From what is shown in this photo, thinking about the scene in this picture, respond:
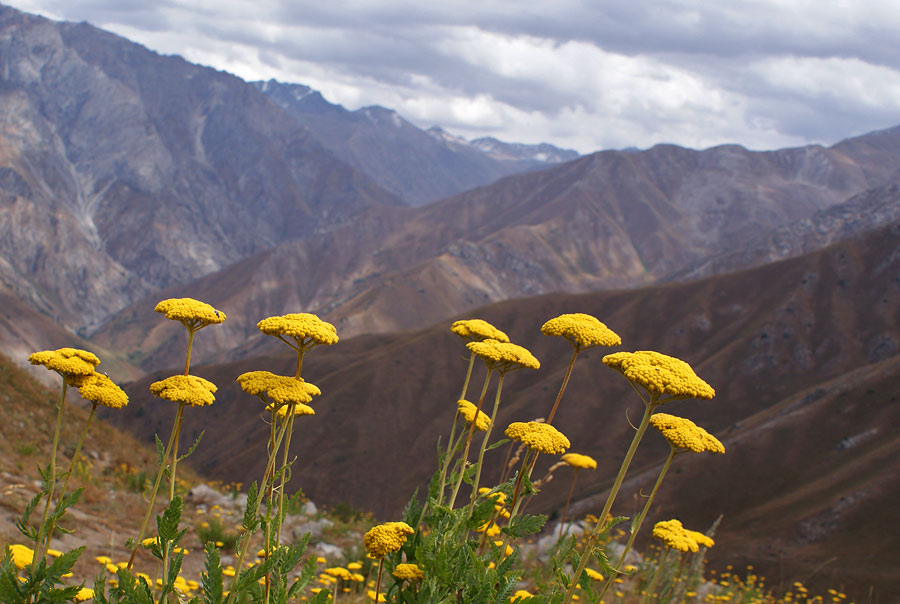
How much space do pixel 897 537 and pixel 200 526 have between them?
53341 millimetres

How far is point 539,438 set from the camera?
17.9ft

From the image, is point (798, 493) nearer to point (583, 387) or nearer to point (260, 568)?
point (583, 387)

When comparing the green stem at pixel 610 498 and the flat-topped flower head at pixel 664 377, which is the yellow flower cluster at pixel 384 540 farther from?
the flat-topped flower head at pixel 664 377

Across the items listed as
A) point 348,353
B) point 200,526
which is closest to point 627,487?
point 200,526

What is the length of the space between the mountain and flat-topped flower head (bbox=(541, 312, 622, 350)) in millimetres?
45994

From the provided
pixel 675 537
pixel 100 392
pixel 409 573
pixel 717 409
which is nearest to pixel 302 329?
pixel 100 392

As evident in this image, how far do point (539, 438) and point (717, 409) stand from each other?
11075 cm

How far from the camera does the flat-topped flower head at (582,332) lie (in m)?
5.49

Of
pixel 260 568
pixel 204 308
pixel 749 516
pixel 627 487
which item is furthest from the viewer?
pixel 627 487

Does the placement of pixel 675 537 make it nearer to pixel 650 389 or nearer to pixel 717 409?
pixel 650 389

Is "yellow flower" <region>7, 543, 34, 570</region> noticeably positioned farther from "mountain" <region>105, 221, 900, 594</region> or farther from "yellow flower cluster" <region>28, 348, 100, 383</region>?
"mountain" <region>105, 221, 900, 594</region>

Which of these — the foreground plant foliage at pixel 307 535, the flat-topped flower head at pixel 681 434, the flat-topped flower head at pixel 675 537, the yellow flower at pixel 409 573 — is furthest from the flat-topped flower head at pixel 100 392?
the flat-topped flower head at pixel 675 537

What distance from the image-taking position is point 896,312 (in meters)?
116

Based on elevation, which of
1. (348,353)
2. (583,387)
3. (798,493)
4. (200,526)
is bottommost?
(348,353)
